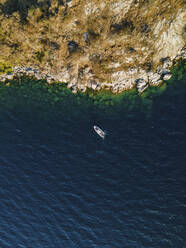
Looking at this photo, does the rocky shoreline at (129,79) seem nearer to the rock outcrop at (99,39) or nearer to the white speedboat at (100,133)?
the rock outcrop at (99,39)

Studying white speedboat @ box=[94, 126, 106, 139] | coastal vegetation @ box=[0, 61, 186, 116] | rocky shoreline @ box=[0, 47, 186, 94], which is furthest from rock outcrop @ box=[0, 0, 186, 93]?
white speedboat @ box=[94, 126, 106, 139]

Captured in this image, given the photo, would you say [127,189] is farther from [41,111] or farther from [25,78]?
[25,78]

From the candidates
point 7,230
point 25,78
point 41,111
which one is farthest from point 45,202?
point 25,78

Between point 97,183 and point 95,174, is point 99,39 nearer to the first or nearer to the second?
point 95,174

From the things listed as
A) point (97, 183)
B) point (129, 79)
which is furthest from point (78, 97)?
point (97, 183)

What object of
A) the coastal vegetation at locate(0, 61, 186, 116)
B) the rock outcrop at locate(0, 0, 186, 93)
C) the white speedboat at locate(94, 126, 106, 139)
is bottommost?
the white speedboat at locate(94, 126, 106, 139)

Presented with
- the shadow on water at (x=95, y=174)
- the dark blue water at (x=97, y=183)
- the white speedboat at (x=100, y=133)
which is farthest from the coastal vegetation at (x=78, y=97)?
the white speedboat at (x=100, y=133)

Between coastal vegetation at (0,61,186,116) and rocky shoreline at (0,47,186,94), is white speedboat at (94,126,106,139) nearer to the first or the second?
coastal vegetation at (0,61,186,116)
